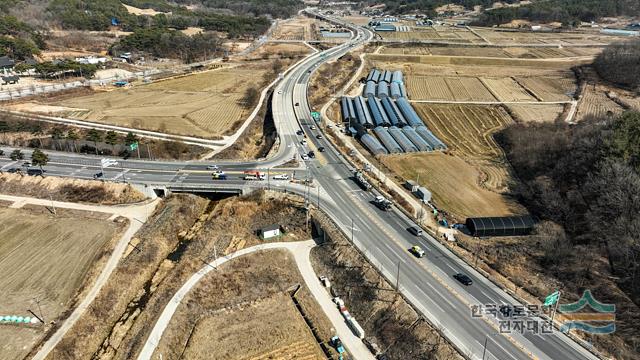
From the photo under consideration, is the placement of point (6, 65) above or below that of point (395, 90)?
above

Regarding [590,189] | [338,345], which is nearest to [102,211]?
[338,345]

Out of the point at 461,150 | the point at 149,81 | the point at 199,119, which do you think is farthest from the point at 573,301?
the point at 149,81

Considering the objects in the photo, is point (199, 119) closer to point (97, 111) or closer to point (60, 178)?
point (97, 111)

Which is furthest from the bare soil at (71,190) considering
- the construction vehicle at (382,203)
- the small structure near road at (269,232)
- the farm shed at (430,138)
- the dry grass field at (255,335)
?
the farm shed at (430,138)

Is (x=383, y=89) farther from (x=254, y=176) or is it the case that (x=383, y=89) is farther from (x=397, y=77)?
(x=254, y=176)

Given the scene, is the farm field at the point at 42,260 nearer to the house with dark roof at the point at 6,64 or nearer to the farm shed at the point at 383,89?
the farm shed at the point at 383,89

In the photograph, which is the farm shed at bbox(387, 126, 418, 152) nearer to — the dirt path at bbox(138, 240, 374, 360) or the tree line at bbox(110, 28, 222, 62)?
the dirt path at bbox(138, 240, 374, 360)
